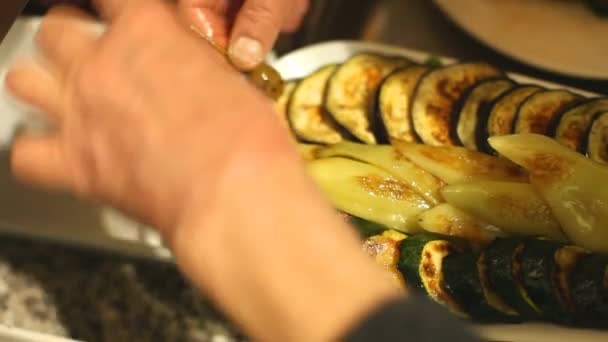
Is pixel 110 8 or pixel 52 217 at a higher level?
pixel 110 8

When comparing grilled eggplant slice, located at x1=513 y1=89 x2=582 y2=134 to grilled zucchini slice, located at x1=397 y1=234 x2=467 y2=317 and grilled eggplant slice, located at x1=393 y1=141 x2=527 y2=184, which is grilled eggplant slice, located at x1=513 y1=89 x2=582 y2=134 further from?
grilled zucchini slice, located at x1=397 y1=234 x2=467 y2=317

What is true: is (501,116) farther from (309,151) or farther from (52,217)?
(52,217)

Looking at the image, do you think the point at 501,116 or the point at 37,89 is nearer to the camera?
the point at 37,89

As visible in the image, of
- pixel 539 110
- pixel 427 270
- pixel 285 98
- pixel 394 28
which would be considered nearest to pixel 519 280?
pixel 427 270

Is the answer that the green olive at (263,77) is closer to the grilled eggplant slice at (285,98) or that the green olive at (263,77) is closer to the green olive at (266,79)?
the green olive at (266,79)

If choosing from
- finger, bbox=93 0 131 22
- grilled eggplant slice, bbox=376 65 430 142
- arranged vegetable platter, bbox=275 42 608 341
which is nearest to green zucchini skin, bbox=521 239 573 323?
arranged vegetable platter, bbox=275 42 608 341

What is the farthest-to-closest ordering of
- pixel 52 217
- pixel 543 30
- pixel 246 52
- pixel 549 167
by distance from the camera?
pixel 543 30 → pixel 52 217 → pixel 549 167 → pixel 246 52
